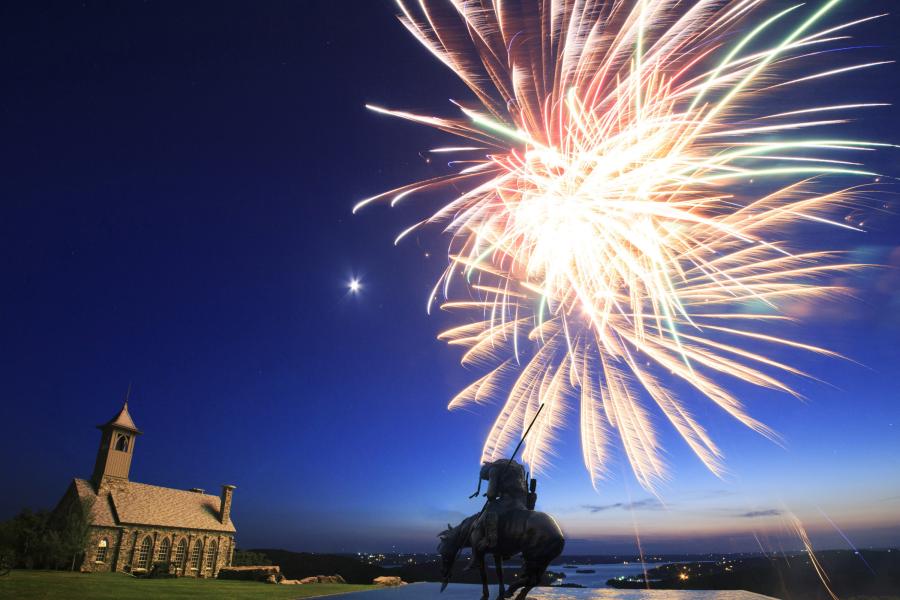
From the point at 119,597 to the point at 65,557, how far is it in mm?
25505

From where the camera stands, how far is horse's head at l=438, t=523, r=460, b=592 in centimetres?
1406

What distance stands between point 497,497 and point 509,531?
4.55 ft

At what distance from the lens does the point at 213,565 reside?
53.7m

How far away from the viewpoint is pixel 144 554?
46812mm

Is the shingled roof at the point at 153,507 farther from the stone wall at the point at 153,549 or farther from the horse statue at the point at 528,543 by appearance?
the horse statue at the point at 528,543

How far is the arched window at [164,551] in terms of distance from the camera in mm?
47938

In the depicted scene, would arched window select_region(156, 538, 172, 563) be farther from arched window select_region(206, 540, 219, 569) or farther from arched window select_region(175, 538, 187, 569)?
arched window select_region(206, 540, 219, 569)

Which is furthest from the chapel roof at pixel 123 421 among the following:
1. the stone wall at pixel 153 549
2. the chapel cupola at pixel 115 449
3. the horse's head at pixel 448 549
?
the horse's head at pixel 448 549

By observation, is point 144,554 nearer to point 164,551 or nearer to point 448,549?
point 164,551

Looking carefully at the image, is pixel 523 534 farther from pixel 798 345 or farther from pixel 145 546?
pixel 145 546

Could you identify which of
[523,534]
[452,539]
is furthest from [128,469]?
[523,534]

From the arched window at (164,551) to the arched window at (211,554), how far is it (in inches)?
198

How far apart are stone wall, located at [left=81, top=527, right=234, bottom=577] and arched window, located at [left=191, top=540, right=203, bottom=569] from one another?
0.60ft

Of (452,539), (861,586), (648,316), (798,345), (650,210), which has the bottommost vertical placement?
(861,586)
